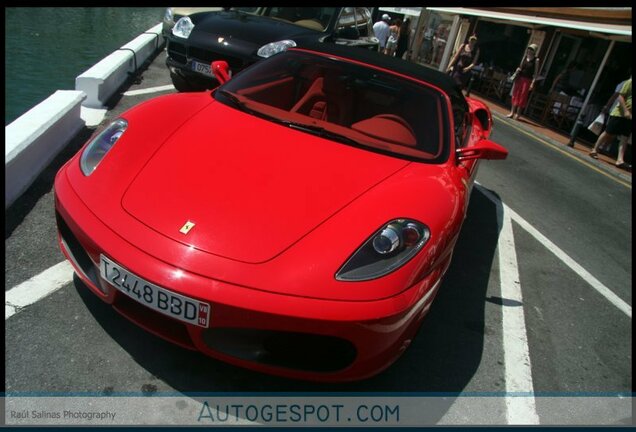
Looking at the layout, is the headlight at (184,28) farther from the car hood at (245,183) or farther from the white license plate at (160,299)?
the white license plate at (160,299)

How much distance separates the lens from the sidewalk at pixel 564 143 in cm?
841

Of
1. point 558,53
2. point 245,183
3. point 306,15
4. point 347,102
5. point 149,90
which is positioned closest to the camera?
point 245,183

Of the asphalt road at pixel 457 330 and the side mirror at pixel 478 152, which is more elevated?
the side mirror at pixel 478 152

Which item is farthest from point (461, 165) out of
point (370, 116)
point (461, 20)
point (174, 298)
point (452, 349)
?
point (461, 20)

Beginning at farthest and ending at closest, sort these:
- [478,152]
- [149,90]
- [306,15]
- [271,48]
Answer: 1. [306,15]
2. [149,90]
3. [271,48]
4. [478,152]

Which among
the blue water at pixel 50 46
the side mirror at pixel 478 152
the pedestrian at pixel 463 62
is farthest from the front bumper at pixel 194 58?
the pedestrian at pixel 463 62

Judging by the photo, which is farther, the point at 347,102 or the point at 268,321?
the point at 347,102

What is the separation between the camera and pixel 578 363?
2805 millimetres

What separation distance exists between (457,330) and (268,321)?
1.48 m

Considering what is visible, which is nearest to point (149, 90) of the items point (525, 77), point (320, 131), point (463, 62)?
point (320, 131)

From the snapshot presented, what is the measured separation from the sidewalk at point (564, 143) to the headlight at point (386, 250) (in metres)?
7.70

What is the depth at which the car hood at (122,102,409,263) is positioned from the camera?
191 cm

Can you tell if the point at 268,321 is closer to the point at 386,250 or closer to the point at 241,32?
the point at 386,250

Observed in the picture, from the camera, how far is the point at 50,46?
26.8 feet
